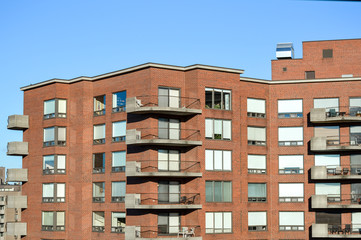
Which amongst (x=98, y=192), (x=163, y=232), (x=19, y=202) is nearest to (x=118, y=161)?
(x=98, y=192)

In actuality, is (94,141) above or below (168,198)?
above

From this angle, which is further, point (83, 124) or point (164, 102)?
point (83, 124)

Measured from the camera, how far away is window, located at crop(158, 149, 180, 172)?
48.2 m

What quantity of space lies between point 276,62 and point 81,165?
23.9m

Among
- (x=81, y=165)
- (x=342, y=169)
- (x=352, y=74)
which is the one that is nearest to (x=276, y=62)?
(x=352, y=74)

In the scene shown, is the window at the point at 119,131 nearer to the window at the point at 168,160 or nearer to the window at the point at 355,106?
the window at the point at 168,160

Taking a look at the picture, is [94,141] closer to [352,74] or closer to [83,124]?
[83,124]

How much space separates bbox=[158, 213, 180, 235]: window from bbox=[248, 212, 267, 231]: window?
25.9 ft

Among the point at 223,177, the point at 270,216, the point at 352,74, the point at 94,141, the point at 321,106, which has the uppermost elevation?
the point at 352,74

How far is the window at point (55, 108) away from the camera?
55125 mm

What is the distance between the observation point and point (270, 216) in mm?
53094

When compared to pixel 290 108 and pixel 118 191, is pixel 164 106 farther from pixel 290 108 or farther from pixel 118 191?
pixel 290 108

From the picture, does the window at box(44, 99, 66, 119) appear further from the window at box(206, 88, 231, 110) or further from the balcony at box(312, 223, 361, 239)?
the balcony at box(312, 223, 361, 239)

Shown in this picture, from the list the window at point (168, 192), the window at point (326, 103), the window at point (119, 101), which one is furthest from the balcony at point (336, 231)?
the window at point (119, 101)
